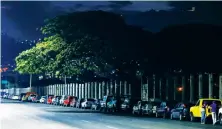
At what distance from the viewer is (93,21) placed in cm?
5622

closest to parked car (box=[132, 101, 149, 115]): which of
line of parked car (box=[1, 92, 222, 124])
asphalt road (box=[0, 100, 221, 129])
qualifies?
line of parked car (box=[1, 92, 222, 124])

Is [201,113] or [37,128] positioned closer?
[37,128]

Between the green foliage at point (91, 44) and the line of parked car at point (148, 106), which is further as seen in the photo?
the green foliage at point (91, 44)

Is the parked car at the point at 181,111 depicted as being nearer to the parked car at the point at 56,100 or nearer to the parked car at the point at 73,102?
the parked car at the point at 73,102

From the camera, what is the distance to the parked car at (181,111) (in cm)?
3576

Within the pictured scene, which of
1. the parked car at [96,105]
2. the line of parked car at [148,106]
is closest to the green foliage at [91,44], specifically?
the parked car at [96,105]

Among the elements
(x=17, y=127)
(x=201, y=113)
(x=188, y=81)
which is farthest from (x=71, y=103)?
(x=17, y=127)

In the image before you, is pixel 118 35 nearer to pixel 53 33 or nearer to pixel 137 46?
pixel 137 46

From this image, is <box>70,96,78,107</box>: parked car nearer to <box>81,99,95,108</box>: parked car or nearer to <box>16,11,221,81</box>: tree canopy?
<box>81,99,95,108</box>: parked car

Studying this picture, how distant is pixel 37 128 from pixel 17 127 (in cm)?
104

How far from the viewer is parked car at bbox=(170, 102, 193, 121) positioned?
35759mm

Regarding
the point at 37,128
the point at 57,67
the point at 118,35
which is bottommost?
the point at 37,128

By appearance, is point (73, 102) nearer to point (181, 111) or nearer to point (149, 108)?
point (149, 108)

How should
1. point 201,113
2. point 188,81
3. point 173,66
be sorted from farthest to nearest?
1. point 173,66
2. point 188,81
3. point 201,113
